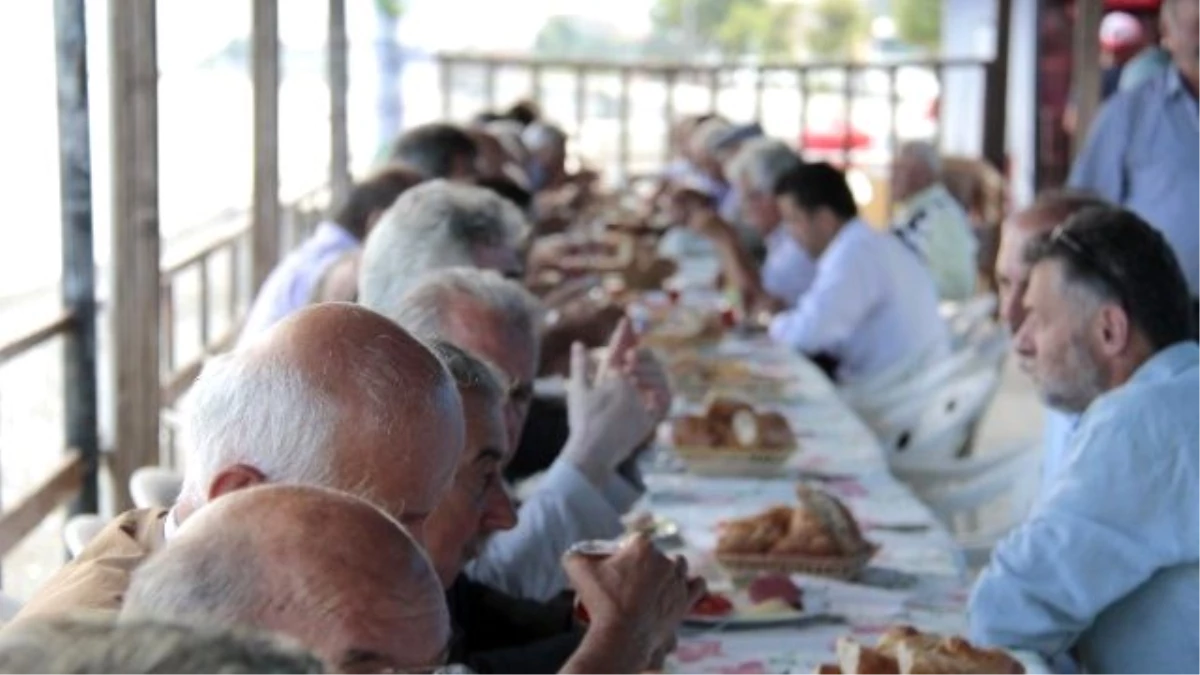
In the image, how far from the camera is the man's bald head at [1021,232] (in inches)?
130

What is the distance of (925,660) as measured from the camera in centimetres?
222

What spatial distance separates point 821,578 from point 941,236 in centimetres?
506

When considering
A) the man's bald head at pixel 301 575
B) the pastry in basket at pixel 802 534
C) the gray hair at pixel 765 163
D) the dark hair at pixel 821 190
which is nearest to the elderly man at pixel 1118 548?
the pastry in basket at pixel 802 534

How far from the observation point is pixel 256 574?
111 centimetres

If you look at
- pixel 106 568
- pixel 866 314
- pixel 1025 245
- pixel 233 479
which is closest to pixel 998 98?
pixel 866 314

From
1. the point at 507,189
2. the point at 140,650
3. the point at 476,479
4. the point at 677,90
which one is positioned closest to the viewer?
the point at 140,650

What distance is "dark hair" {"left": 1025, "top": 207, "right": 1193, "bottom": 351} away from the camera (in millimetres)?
2777

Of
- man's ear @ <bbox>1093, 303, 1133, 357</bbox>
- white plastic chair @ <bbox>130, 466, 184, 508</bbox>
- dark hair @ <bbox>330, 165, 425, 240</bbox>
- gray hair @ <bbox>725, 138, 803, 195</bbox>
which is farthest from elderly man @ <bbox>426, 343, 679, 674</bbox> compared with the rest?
gray hair @ <bbox>725, 138, 803, 195</bbox>

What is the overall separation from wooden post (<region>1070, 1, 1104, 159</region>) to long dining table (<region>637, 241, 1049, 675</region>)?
7.30 ft

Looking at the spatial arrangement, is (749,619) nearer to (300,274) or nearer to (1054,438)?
(1054,438)

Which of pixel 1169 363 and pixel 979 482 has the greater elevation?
pixel 1169 363

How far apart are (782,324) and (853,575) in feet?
10.0

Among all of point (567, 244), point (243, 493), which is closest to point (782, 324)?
point (567, 244)

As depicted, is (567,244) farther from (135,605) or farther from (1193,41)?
(135,605)
